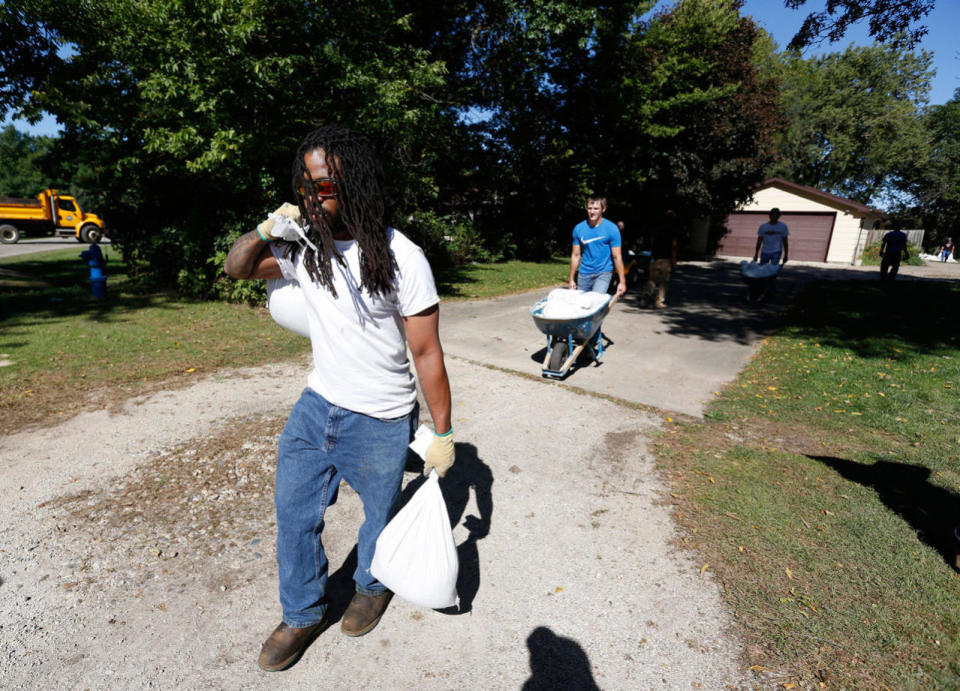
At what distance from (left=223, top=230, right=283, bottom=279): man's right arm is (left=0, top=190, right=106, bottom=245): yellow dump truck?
31408 mm

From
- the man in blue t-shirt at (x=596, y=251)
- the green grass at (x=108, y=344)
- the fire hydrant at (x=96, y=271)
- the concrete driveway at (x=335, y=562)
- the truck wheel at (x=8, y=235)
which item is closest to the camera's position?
the concrete driveway at (x=335, y=562)

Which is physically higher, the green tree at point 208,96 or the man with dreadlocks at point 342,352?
the green tree at point 208,96

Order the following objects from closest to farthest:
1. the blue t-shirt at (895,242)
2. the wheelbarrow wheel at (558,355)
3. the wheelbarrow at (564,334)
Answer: the wheelbarrow at (564,334) < the wheelbarrow wheel at (558,355) < the blue t-shirt at (895,242)

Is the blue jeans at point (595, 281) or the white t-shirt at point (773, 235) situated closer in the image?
the blue jeans at point (595, 281)

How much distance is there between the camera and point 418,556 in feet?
6.83

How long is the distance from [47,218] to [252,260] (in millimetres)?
36138

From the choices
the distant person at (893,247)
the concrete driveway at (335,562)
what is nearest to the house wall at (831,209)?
the distant person at (893,247)

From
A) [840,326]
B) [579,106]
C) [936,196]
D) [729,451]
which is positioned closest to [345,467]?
[729,451]

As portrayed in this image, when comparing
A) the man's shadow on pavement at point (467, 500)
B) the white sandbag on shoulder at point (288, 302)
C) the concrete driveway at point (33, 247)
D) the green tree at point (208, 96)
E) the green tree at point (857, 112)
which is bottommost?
the concrete driveway at point (33, 247)

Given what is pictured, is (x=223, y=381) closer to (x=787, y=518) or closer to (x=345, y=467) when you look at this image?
(x=345, y=467)

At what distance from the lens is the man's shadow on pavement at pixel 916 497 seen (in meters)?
3.16

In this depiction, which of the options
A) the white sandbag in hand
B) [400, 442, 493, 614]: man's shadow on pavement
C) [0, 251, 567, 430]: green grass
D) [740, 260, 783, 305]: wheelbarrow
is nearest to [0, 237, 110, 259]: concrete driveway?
[0, 251, 567, 430]: green grass

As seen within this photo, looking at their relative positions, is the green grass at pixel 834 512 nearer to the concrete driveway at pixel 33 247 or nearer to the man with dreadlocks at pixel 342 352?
the man with dreadlocks at pixel 342 352

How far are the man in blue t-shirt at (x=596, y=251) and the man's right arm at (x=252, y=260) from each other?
4829 mm
